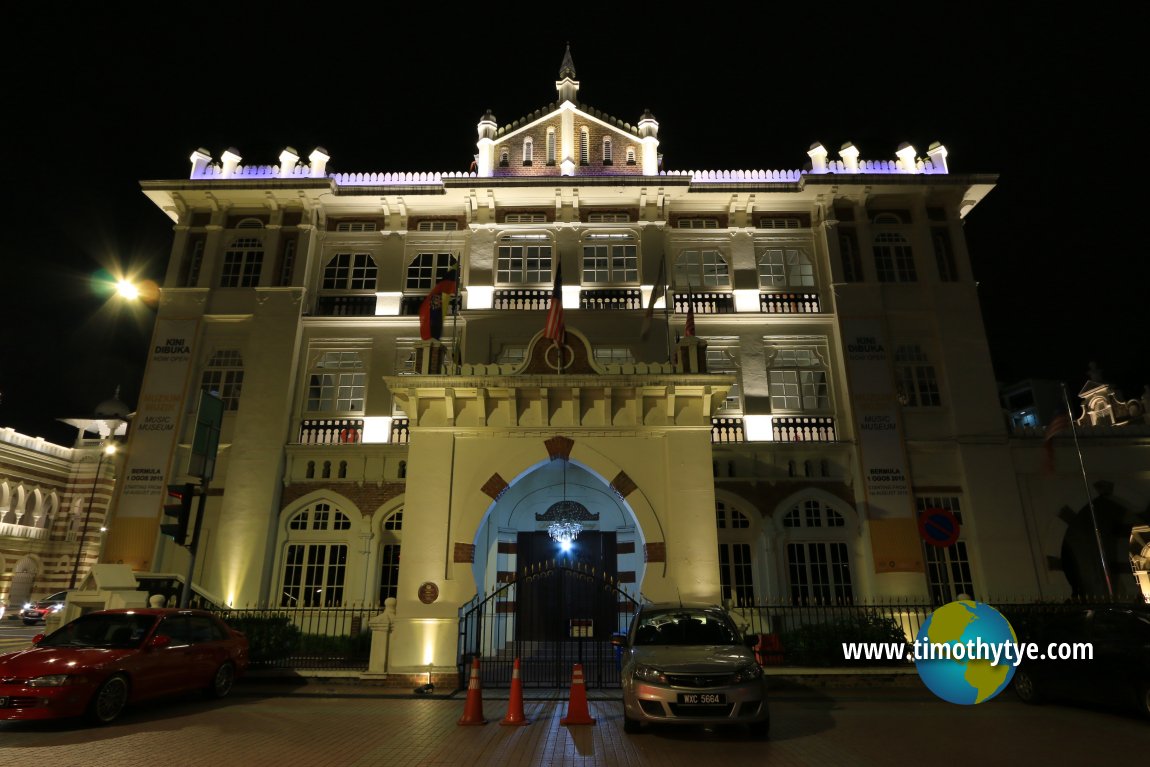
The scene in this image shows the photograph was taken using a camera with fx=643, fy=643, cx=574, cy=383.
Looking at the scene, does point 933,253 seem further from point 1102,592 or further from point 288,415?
point 288,415

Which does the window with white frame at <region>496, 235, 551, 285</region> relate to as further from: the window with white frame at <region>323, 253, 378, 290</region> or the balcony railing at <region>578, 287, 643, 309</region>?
the window with white frame at <region>323, 253, 378, 290</region>

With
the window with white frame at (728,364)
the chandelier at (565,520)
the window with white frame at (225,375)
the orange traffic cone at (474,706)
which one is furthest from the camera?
the window with white frame at (225,375)

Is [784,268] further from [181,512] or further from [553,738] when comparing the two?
[181,512]

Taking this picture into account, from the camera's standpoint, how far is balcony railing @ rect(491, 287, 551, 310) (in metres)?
22.5

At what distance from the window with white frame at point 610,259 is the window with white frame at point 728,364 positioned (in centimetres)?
369

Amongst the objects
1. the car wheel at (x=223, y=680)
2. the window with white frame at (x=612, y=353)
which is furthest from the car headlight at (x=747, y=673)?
the window with white frame at (x=612, y=353)

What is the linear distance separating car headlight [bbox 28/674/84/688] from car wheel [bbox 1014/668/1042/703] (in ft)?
49.0

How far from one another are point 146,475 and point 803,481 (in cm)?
2125

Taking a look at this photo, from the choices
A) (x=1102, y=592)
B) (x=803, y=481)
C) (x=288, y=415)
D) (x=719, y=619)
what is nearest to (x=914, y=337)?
(x=803, y=481)

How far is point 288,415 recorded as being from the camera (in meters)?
21.5

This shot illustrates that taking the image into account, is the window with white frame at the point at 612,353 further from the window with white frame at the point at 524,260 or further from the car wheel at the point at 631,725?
the car wheel at the point at 631,725

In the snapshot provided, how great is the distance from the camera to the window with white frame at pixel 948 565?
1977 centimetres

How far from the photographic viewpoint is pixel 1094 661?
10.1 m

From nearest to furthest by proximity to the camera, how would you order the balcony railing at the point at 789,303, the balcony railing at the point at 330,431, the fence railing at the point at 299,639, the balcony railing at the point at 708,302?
the fence railing at the point at 299,639
the balcony railing at the point at 330,431
the balcony railing at the point at 708,302
the balcony railing at the point at 789,303
